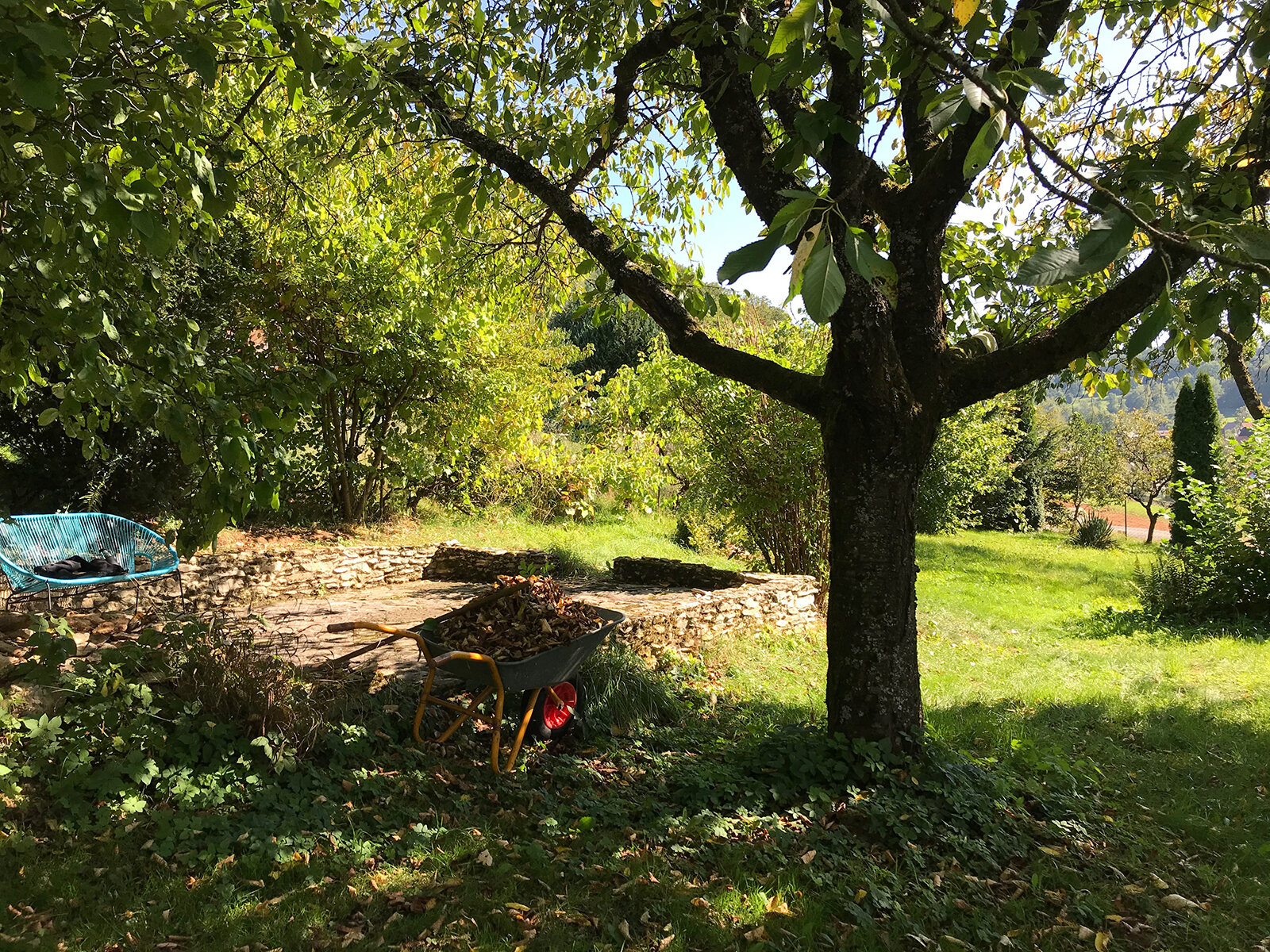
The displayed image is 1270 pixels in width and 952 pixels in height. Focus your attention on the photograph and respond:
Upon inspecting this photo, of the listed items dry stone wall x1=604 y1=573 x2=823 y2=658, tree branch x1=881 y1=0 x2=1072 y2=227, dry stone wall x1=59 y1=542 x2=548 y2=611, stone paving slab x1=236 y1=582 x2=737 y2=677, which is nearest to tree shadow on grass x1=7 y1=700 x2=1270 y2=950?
stone paving slab x1=236 y1=582 x2=737 y2=677

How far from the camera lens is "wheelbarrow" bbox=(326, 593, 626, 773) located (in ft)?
13.1

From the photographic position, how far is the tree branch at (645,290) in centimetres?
432

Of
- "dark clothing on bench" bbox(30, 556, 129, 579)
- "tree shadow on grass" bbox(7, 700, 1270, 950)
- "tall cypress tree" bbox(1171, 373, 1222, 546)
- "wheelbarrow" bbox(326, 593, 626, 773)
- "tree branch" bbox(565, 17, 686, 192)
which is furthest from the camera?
"tall cypress tree" bbox(1171, 373, 1222, 546)

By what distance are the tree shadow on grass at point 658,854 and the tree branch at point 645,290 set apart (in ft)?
6.55

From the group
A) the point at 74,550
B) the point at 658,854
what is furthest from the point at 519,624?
the point at 74,550

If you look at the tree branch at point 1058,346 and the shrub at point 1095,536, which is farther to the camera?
the shrub at point 1095,536

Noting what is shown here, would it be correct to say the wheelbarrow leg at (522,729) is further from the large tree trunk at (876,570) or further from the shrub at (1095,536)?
the shrub at (1095,536)

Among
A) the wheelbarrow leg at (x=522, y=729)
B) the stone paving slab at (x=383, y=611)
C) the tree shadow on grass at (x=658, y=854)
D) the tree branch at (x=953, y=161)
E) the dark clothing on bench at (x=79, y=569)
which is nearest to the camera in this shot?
the tree shadow on grass at (x=658, y=854)

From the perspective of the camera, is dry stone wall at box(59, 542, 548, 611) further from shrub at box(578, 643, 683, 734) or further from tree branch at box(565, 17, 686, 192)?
tree branch at box(565, 17, 686, 192)

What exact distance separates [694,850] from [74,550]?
6.07 meters

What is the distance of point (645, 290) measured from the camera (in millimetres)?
4426

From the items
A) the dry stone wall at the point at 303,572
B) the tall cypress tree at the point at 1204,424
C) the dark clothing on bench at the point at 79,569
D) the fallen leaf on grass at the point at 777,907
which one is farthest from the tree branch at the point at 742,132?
the tall cypress tree at the point at 1204,424

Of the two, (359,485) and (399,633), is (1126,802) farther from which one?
(359,485)

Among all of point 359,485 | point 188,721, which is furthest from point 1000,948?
point 359,485
